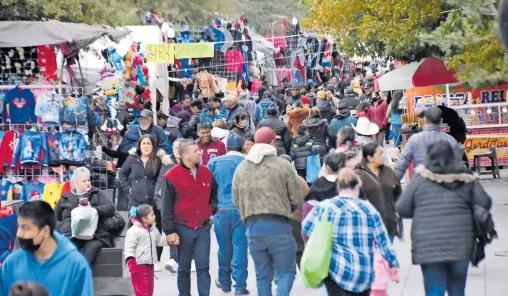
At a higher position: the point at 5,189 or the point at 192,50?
the point at 192,50

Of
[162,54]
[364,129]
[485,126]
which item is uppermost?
[162,54]

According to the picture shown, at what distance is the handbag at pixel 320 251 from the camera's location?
8375 mm

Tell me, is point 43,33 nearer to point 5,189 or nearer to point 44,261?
point 5,189

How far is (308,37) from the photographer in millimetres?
41562

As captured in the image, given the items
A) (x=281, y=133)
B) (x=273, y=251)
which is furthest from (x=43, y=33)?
(x=273, y=251)

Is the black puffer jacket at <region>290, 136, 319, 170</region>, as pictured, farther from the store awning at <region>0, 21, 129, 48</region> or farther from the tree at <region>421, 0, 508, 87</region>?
the tree at <region>421, 0, 508, 87</region>

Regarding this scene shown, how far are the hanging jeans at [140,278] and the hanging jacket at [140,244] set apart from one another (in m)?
0.05

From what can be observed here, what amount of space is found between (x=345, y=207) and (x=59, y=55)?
36.7 ft

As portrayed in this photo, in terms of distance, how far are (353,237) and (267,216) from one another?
2.13m

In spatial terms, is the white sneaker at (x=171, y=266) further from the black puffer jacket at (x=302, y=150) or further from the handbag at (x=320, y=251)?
the handbag at (x=320, y=251)

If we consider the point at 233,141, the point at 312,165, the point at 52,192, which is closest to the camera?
the point at 233,141

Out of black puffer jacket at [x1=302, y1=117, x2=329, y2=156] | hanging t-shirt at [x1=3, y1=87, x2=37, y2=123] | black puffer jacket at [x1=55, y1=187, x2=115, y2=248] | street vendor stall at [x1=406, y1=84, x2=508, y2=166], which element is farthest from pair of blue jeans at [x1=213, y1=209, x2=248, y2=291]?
street vendor stall at [x1=406, y1=84, x2=508, y2=166]

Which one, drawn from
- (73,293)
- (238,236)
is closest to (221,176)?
(238,236)

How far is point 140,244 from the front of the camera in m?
11.0
